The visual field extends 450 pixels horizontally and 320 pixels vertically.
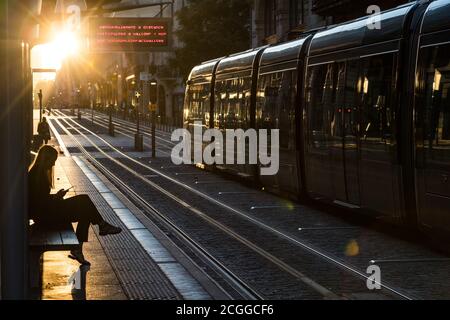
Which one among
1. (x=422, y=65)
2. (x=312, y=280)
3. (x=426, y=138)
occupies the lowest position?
(x=312, y=280)

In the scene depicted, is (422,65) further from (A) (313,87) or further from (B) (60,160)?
(B) (60,160)

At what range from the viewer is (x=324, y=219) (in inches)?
630

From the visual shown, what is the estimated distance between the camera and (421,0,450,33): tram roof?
1124 centimetres

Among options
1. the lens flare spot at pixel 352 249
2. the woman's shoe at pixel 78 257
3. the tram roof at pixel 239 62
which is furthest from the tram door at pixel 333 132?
the woman's shoe at pixel 78 257

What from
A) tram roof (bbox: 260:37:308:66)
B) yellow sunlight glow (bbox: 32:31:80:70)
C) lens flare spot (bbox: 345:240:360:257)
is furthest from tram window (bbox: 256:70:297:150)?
lens flare spot (bbox: 345:240:360:257)

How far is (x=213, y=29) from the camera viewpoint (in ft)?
204

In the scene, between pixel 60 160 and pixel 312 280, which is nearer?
pixel 312 280

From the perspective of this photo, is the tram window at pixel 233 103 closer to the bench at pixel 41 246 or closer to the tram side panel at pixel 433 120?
the tram side panel at pixel 433 120

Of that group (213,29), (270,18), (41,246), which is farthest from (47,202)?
(213,29)

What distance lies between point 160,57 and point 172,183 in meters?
84.4

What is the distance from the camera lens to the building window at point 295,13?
Answer: 46.5m

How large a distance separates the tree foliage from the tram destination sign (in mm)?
10399

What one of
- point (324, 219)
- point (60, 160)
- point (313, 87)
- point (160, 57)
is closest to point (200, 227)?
point (324, 219)

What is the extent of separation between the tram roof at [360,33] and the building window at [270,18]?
3485 centimetres
